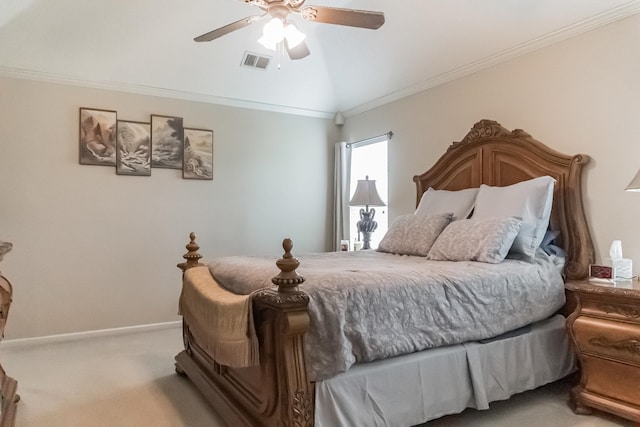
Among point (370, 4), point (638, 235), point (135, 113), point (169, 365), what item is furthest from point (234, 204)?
point (638, 235)

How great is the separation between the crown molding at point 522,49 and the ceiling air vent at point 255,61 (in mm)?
1318

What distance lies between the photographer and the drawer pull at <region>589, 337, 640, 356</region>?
7.43 feet

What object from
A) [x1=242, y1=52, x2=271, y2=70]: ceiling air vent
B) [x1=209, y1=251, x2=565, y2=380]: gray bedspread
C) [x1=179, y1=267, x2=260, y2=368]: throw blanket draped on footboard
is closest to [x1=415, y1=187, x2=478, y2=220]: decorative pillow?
[x1=209, y1=251, x2=565, y2=380]: gray bedspread

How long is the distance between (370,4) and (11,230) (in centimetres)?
386

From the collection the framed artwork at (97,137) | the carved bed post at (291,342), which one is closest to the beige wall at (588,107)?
the carved bed post at (291,342)

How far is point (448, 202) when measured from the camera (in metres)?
3.71

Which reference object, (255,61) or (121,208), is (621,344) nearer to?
(255,61)

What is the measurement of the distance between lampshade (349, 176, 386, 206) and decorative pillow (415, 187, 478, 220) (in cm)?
64

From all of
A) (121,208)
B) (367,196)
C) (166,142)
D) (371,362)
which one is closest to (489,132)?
(367,196)

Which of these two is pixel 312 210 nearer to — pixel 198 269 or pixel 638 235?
pixel 198 269

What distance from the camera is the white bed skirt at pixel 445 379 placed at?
1.95 m

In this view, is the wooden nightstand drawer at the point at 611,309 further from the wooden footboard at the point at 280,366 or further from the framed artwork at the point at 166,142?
the framed artwork at the point at 166,142

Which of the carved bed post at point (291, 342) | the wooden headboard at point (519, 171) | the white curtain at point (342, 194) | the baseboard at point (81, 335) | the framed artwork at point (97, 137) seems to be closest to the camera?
the carved bed post at point (291, 342)

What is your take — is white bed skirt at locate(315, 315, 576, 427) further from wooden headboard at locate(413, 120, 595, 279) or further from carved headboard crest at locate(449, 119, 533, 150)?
carved headboard crest at locate(449, 119, 533, 150)
